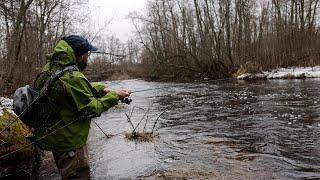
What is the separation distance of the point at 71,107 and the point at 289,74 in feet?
69.6

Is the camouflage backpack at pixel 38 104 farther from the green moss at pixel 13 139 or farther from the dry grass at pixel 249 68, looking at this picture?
the dry grass at pixel 249 68

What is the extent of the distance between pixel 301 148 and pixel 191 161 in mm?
1929

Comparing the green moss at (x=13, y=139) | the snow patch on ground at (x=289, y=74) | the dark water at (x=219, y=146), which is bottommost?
the dark water at (x=219, y=146)

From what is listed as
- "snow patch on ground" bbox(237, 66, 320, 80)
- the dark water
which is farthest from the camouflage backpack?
"snow patch on ground" bbox(237, 66, 320, 80)

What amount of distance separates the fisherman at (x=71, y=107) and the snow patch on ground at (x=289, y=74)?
2016cm

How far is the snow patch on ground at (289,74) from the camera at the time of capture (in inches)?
870

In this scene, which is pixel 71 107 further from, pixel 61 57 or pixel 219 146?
pixel 219 146

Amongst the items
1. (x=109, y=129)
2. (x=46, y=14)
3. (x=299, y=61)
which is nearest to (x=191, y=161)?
(x=109, y=129)

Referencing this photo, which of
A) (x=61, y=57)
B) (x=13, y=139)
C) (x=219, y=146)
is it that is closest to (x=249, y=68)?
(x=219, y=146)

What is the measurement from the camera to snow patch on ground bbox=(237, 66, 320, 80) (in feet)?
72.5

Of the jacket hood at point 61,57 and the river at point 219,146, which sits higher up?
the jacket hood at point 61,57

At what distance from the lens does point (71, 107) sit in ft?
11.1

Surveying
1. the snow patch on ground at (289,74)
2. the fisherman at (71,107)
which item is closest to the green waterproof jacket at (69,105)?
the fisherman at (71,107)

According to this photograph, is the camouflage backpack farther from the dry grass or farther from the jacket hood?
the dry grass
